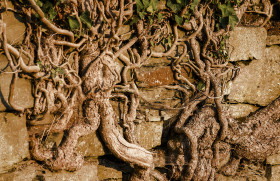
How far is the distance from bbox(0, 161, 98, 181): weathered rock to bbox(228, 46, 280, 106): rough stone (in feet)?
5.59

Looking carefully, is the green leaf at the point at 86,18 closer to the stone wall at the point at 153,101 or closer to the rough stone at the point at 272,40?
the stone wall at the point at 153,101

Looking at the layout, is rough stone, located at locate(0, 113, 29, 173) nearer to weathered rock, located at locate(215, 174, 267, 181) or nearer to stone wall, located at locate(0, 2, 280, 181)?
stone wall, located at locate(0, 2, 280, 181)

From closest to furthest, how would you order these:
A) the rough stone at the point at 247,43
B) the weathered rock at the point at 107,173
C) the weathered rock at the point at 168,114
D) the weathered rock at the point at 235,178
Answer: the weathered rock at the point at 107,173
the weathered rock at the point at 168,114
the weathered rock at the point at 235,178
the rough stone at the point at 247,43

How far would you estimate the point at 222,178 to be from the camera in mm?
3135

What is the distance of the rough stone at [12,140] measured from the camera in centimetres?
210

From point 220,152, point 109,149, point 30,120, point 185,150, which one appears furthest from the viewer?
point 220,152

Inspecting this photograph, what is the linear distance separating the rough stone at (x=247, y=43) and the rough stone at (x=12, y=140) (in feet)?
7.38

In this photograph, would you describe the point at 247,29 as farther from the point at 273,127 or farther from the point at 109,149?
the point at 109,149

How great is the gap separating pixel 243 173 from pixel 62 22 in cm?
246

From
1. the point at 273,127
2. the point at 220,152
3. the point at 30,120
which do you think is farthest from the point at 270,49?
the point at 30,120

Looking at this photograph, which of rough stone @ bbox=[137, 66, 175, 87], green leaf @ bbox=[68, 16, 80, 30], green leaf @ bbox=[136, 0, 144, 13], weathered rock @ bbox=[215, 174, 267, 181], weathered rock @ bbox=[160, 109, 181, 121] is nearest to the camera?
green leaf @ bbox=[68, 16, 80, 30]

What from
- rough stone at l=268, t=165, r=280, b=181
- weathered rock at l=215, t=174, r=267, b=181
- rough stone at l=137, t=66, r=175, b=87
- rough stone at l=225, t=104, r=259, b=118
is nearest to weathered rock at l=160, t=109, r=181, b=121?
rough stone at l=137, t=66, r=175, b=87

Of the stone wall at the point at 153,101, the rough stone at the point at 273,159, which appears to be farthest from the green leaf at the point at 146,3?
the rough stone at the point at 273,159

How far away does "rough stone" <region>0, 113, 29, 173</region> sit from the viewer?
210 centimetres
